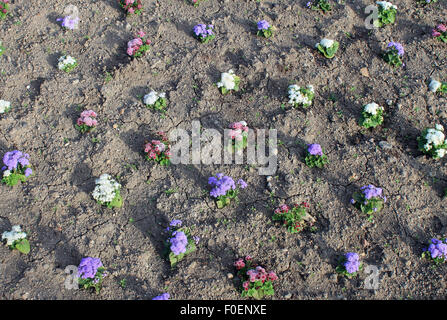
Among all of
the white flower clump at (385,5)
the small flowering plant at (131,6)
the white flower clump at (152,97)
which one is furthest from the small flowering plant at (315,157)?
the small flowering plant at (131,6)

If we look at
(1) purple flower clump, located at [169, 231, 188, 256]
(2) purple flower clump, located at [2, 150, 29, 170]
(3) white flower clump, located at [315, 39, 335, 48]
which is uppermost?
(3) white flower clump, located at [315, 39, 335, 48]

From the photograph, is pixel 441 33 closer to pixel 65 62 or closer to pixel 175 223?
pixel 175 223

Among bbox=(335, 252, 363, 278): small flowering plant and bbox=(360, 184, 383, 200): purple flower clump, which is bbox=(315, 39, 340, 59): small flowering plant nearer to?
bbox=(360, 184, 383, 200): purple flower clump

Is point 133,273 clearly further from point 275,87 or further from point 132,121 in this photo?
point 275,87

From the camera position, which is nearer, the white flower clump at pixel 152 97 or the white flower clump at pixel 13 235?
the white flower clump at pixel 13 235

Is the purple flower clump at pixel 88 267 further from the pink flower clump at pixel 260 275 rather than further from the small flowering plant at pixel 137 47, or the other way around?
the small flowering plant at pixel 137 47

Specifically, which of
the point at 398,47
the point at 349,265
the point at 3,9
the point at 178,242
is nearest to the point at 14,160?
the point at 178,242

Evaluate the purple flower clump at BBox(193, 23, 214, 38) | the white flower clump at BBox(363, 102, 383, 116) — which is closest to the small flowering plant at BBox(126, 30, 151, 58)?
the purple flower clump at BBox(193, 23, 214, 38)
